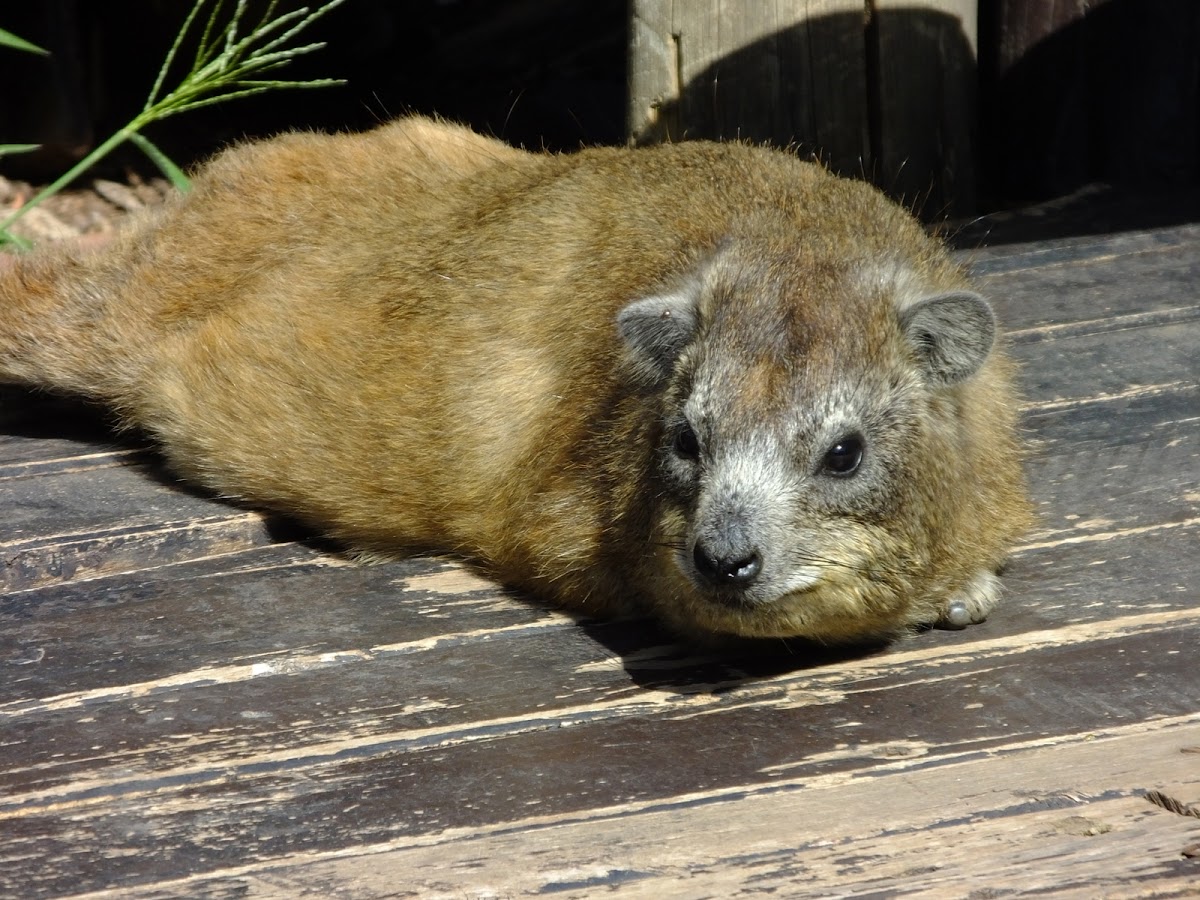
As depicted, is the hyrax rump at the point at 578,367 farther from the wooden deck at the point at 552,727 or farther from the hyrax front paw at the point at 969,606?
the wooden deck at the point at 552,727

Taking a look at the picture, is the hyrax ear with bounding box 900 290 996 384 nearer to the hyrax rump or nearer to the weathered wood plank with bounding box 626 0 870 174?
the hyrax rump

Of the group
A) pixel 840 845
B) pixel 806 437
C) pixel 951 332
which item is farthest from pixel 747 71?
pixel 840 845

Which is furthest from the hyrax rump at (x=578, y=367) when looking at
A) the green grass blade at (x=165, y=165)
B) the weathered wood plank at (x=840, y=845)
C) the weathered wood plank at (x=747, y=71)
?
the weathered wood plank at (x=747, y=71)

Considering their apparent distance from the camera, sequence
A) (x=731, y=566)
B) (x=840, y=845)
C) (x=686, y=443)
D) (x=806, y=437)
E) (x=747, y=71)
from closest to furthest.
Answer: (x=840, y=845), (x=731, y=566), (x=806, y=437), (x=686, y=443), (x=747, y=71)

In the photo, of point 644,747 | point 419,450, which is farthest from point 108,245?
point 644,747

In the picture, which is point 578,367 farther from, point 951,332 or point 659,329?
point 951,332

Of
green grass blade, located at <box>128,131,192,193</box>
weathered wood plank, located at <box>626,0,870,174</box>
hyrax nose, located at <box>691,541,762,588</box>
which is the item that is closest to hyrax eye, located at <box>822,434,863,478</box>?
hyrax nose, located at <box>691,541,762,588</box>

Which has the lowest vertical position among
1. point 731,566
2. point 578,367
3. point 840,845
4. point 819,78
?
point 840,845

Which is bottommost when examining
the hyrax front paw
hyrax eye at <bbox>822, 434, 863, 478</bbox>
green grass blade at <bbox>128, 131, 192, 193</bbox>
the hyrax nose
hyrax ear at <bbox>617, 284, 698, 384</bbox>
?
the hyrax front paw
